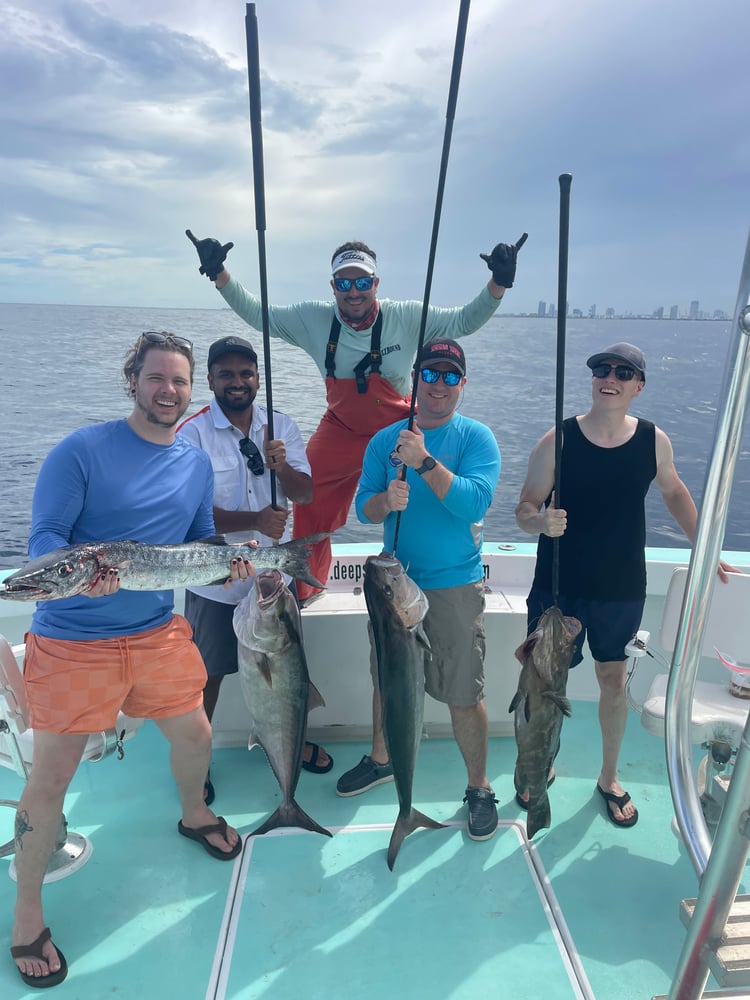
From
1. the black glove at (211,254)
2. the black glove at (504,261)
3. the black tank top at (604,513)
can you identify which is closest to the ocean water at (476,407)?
the black tank top at (604,513)

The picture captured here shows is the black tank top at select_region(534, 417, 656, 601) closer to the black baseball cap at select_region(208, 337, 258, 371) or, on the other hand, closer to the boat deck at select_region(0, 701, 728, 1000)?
the boat deck at select_region(0, 701, 728, 1000)

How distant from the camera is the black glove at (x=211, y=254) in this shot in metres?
3.61

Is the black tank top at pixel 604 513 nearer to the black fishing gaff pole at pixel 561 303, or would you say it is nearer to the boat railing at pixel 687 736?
the black fishing gaff pole at pixel 561 303

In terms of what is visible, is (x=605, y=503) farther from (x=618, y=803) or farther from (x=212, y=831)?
(x=212, y=831)

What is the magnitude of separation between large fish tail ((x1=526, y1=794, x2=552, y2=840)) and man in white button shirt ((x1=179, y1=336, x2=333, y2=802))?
1.50 meters

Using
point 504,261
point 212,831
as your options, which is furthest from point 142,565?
point 504,261

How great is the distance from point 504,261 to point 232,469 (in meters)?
1.76

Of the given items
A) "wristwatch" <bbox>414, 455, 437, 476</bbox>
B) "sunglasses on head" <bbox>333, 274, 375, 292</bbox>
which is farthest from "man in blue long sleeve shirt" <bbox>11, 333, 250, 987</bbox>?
"sunglasses on head" <bbox>333, 274, 375, 292</bbox>

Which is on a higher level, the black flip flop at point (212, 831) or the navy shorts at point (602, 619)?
the navy shorts at point (602, 619)

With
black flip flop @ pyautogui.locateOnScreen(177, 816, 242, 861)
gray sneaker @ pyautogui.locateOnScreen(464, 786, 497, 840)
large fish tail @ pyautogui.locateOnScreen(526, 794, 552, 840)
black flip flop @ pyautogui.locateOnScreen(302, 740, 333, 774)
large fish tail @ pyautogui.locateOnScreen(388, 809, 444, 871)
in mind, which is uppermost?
large fish tail @ pyautogui.locateOnScreen(526, 794, 552, 840)

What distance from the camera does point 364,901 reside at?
2.66 m

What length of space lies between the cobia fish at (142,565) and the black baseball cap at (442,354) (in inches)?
35.0

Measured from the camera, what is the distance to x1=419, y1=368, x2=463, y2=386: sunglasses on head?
2820 millimetres

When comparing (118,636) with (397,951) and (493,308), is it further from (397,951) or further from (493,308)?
(493,308)
